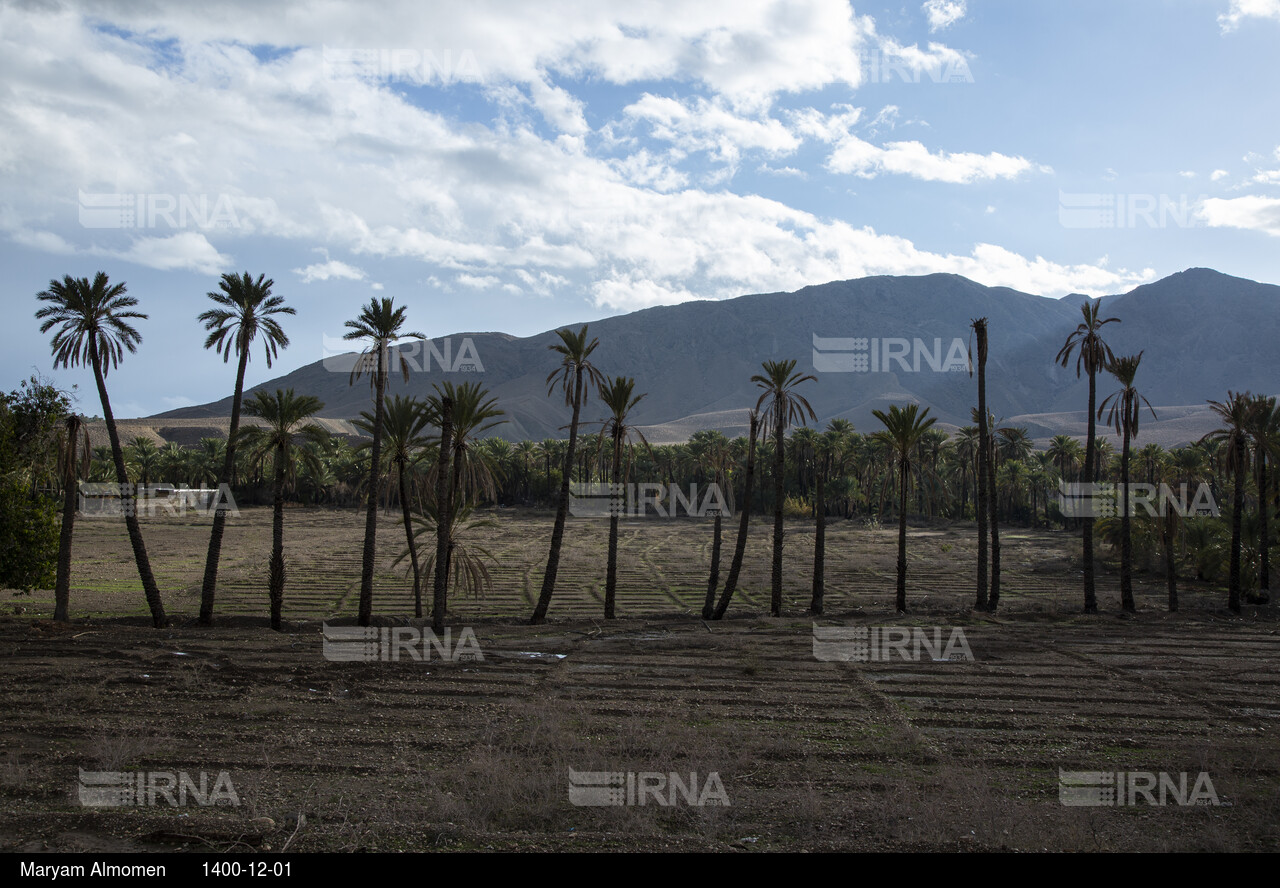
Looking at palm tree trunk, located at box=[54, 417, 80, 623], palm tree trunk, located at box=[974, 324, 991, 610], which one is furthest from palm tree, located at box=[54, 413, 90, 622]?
palm tree trunk, located at box=[974, 324, 991, 610]

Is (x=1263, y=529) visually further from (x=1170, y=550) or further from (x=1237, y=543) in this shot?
(x=1170, y=550)

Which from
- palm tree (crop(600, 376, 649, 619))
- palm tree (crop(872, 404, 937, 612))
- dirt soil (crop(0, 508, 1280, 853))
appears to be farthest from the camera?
palm tree (crop(872, 404, 937, 612))

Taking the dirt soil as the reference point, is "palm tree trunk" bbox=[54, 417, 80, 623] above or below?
above

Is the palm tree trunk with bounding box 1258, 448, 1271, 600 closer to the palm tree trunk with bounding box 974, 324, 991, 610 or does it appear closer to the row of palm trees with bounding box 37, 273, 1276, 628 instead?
the row of palm trees with bounding box 37, 273, 1276, 628

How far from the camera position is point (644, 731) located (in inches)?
535

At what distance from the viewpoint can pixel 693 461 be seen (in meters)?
99.8

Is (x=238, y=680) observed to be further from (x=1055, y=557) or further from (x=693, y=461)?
(x=693, y=461)

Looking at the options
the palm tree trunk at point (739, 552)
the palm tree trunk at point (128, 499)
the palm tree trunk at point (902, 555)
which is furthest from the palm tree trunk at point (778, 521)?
the palm tree trunk at point (128, 499)

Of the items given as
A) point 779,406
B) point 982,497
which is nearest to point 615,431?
point 779,406

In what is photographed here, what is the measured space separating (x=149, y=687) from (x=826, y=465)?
91405 mm

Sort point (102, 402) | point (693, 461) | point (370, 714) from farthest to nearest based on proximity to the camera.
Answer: point (693, 461) → point (102, 402) → point (370, 714)

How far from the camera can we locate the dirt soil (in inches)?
372
